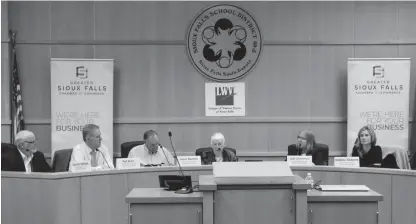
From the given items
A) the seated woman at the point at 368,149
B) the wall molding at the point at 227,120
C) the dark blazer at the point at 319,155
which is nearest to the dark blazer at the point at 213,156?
the dark blazer at the point at 319,155

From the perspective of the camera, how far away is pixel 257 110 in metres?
7.36

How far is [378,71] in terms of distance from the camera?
7.03 meters

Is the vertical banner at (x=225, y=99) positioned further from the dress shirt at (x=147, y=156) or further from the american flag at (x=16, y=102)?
the american flag at (x=16, y=102)

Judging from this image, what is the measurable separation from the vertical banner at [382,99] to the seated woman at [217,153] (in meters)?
A: 2.11

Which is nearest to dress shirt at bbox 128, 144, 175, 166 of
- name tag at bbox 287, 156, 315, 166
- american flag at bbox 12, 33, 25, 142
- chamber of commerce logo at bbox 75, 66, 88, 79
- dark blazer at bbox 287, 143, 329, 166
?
name tag at bbox 287, 156, 315, 166

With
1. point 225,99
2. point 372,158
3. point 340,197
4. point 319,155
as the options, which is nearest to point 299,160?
point 319,155

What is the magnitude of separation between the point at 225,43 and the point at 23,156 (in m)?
3.28

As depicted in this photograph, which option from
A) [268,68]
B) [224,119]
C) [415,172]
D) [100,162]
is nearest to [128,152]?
[100,162]

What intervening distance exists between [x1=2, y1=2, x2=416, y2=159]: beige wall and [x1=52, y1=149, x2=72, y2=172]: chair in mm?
1901

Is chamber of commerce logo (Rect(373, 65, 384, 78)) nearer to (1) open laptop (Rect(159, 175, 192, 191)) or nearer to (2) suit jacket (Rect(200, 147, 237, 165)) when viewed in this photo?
(2) suit jacket (Rect(200, 147, 237, 165))

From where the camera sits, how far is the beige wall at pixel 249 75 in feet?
23.7

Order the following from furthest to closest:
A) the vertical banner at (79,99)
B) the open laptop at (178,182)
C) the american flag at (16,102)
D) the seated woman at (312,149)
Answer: the american flag at (16,102) < the vertical banner at (79,99) < the seated woman at (312,149) < the open laptop at (178,182)

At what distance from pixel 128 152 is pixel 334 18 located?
345 cm

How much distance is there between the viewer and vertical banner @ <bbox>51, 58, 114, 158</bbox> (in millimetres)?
6914
